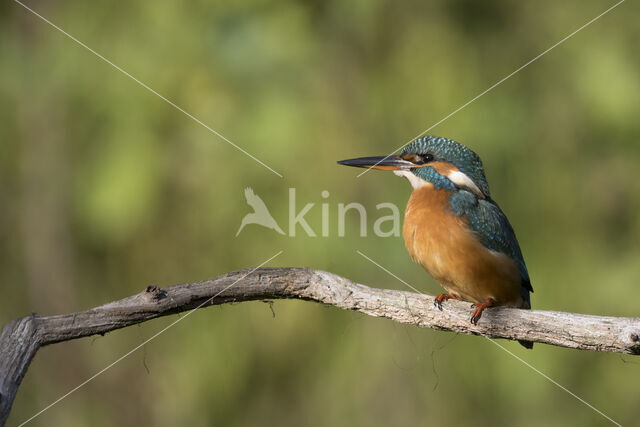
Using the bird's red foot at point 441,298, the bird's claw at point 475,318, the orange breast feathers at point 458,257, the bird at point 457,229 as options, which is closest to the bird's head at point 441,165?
the bird at point 457,229

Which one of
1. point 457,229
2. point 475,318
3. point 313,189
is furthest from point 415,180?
point 313,189

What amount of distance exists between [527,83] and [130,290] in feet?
9.64

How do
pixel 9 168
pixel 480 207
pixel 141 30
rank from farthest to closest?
pixel 9 168 < pixel 141 30 < pixel 480 207

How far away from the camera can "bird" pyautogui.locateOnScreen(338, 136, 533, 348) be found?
2963 millimetres

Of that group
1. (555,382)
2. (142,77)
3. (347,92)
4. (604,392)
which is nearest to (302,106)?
(347,92)

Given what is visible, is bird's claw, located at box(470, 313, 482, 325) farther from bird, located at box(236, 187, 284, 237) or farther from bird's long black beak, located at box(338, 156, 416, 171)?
bird, located at box(236, 187, 284, 237)

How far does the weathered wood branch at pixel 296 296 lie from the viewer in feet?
6.61

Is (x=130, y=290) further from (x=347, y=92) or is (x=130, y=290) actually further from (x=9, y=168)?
(x=347, y=92)

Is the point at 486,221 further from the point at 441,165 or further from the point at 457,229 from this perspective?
the point at 441,165

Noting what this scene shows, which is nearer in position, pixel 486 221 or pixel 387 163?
pixel 486 221

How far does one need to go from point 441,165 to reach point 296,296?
3.81 feet

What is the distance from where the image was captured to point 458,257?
2953 mm

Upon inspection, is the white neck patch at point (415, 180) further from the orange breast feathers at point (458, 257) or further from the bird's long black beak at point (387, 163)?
the orange breast feathers at point (458, 257)

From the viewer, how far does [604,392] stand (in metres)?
4.48
